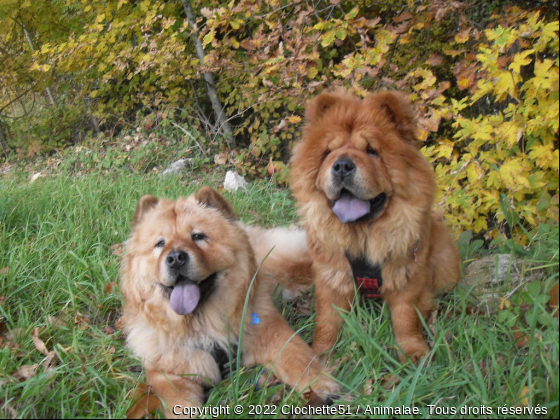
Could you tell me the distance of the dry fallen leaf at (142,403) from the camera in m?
1.96

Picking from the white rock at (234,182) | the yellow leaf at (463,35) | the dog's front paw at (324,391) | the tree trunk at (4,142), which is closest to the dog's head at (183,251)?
the dog's front paw at (324,391)

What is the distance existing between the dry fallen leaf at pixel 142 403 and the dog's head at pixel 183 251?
0.42m

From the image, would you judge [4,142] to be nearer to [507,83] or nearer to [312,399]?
[312,399]

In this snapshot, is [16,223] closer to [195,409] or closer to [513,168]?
[195,409]

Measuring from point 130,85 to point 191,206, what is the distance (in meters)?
5.33

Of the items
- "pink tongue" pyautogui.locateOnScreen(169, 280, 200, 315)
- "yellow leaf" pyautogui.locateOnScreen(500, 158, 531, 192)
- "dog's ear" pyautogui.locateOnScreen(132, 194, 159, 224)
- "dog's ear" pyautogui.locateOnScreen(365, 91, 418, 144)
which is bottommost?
"yellow leaf" pyautogui.locateOnScreen(500, 158, 531, 192)

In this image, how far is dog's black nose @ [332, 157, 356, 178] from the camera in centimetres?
210

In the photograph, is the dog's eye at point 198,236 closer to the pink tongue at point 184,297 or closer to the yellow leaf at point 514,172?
the pink tongue at point 184,297

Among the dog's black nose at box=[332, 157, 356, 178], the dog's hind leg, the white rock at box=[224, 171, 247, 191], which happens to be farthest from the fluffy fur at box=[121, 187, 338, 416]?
the white rock at box=[224, 171, 247, 191]

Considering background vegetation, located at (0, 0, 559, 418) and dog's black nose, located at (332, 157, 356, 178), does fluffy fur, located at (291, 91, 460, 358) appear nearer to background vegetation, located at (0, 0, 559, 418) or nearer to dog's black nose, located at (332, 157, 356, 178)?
dog's black nose, located at (332, 157, 356, 178)

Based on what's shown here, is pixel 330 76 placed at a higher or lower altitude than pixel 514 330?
higher

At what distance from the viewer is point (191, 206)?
2525mm

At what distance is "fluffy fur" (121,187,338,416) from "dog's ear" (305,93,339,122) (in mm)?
833

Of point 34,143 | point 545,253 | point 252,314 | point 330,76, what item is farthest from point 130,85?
point 545,253
